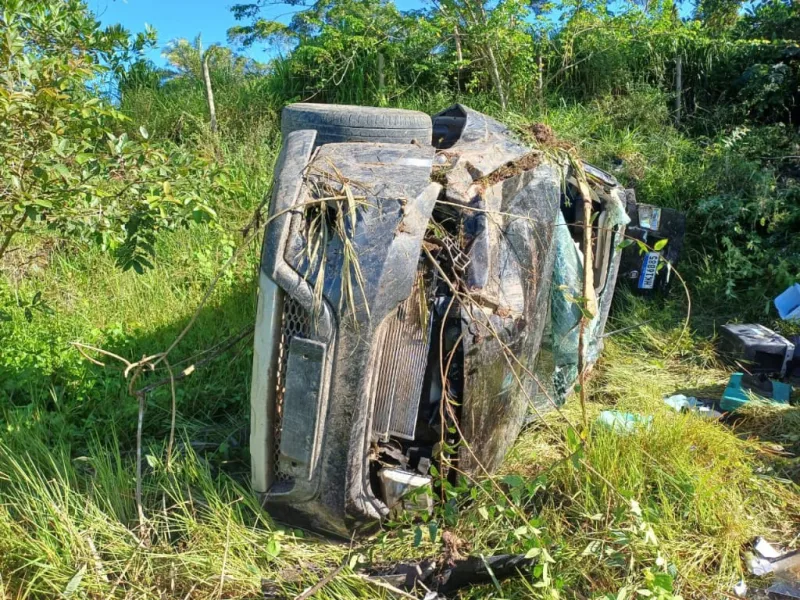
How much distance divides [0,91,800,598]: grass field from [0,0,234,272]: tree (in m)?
0.73

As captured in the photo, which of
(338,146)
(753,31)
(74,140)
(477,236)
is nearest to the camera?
(477,236)

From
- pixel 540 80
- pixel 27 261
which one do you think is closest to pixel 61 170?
pixel 27 261

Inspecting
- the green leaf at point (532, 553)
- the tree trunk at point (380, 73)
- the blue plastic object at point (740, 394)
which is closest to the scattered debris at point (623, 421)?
the blue plastic object at point (740, 394)

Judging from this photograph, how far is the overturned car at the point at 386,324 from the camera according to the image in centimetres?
221

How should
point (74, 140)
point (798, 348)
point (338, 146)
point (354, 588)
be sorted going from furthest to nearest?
1. point (798, 348)
2. point (74, 140)
3. point (338, 146)
4. point (354, 588)

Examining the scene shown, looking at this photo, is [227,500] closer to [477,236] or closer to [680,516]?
[477,236]

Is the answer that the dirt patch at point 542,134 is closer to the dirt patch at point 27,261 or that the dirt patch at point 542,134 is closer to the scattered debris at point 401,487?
the scattered debris at point 401,487

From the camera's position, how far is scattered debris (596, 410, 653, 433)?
2879 mm

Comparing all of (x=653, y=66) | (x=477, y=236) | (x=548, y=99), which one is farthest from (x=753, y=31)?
(x=477, y=236)

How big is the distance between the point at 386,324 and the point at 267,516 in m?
0.89

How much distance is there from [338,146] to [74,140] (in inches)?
49.7

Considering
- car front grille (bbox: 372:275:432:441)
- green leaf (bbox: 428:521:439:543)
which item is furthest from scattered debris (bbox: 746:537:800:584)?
car front grille (bbox: 372:275:432:441)

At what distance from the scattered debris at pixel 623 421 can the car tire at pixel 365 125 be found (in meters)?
1.56

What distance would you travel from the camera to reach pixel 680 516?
8.35 ft
